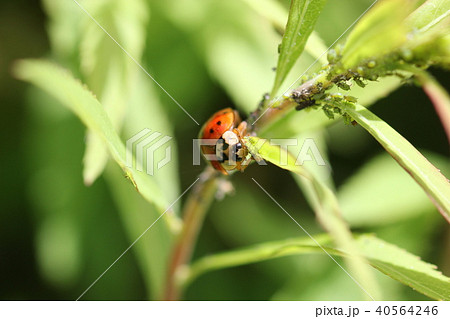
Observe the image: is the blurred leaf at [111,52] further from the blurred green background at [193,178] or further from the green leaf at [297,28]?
the green leaf at [297,28]

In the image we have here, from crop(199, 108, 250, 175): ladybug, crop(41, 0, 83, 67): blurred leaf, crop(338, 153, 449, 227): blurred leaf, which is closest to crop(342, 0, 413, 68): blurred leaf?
crop(199, 108, 250, 175): ladybug

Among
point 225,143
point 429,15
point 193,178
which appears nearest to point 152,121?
point 193,178

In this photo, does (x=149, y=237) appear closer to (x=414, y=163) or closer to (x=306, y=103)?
(x=306, y=103)

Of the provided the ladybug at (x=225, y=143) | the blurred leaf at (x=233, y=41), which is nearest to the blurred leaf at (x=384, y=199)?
the blurred leaf at (x=233, y=41)

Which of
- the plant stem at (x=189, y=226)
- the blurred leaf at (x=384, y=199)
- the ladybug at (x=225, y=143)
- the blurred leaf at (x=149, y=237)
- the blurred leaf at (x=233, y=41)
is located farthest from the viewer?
the blurred leaf at (x=384, y=199)

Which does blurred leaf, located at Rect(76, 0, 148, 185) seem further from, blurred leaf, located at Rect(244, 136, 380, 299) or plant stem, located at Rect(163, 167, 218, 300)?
blurred leaf, located at Rect(244, 136, 380, 299)
